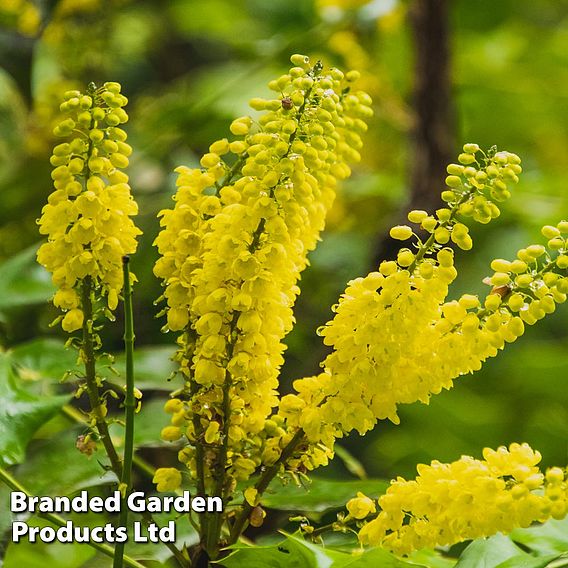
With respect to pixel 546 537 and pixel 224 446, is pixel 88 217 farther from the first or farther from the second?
pixel 546 537

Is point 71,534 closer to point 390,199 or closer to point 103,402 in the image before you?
point 103,402

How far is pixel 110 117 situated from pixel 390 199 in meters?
1.43

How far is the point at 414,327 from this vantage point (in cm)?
78

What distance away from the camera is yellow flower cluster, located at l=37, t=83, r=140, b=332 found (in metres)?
0.78

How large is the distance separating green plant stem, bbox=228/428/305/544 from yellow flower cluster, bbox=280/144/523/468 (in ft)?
0.09

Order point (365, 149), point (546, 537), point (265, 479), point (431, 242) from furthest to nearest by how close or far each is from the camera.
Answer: point (365, 149), point (546, 537), point (265, 479), point (431, 242)

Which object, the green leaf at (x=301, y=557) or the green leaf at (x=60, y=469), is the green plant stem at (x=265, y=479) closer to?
the green leaf at (x=301, y=557)

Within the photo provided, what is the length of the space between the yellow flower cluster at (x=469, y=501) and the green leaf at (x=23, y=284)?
655 mm

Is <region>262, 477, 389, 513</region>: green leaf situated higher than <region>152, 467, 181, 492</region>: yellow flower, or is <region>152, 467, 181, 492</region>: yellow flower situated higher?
<region>262, 477, 389, 513</region>: green leaf

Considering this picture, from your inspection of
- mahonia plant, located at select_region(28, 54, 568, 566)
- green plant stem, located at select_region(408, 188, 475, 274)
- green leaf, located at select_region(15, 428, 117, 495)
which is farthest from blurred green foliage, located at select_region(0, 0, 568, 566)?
green plant stem, located at select_region(408, 188, 475, 274)

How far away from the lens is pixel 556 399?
221cm

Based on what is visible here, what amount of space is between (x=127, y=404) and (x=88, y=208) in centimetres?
16

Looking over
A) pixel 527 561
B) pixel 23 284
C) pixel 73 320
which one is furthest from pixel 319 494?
pixel 23 284

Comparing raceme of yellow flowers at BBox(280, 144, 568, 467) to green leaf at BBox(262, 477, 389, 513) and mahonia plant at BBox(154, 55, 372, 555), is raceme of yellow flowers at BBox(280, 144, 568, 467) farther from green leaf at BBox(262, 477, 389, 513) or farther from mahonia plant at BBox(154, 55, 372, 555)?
green leaf at BBox(262, 477, 389, 513)
